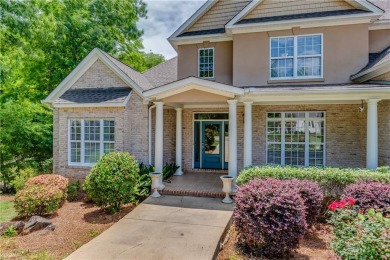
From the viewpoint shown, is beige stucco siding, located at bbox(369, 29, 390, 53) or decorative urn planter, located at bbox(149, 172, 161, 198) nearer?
decorative urn planter, located at bbox(149, 172, 161, 198)

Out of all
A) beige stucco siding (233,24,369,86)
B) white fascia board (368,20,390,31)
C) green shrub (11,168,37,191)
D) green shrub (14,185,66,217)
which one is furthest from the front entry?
green shrub (11,168,37,191)

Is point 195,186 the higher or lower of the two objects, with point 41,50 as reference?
lower

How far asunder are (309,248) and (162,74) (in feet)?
38.1

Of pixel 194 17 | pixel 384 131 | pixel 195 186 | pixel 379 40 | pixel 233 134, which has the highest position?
pixel 194 17

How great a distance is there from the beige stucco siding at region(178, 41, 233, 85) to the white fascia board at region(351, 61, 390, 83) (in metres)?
5.27

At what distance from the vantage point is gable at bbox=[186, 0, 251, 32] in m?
12.4

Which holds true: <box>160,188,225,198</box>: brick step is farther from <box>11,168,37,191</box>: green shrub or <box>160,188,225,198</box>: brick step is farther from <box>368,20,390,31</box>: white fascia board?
<box>368,20,390,31</box>: white fascia board

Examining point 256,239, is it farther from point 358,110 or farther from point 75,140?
point 75,140

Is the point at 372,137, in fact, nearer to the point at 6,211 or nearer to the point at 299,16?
the point at 299,16

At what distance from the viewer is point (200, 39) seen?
40.4 ft

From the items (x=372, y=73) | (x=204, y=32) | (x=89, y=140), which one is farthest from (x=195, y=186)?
(x=372, y=73)

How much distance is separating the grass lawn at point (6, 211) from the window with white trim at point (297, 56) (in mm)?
11262

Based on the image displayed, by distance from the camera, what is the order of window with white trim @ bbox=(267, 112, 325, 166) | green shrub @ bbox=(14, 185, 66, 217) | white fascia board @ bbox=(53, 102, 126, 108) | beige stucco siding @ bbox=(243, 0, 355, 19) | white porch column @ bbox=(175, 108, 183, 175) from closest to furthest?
green shrub @ bbox=(14, 185, 66, 217) → white fascia board @ bbox=(53, 102, 126, 108) → beige stucco siding @ bbox=(243, 0, 355, 19) → window with white trim @ bbox=(267, 112, 325, 166) → white porch column @ bbox=(175, 108, 183, 175)

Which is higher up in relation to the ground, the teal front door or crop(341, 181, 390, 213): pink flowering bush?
the teal front door
